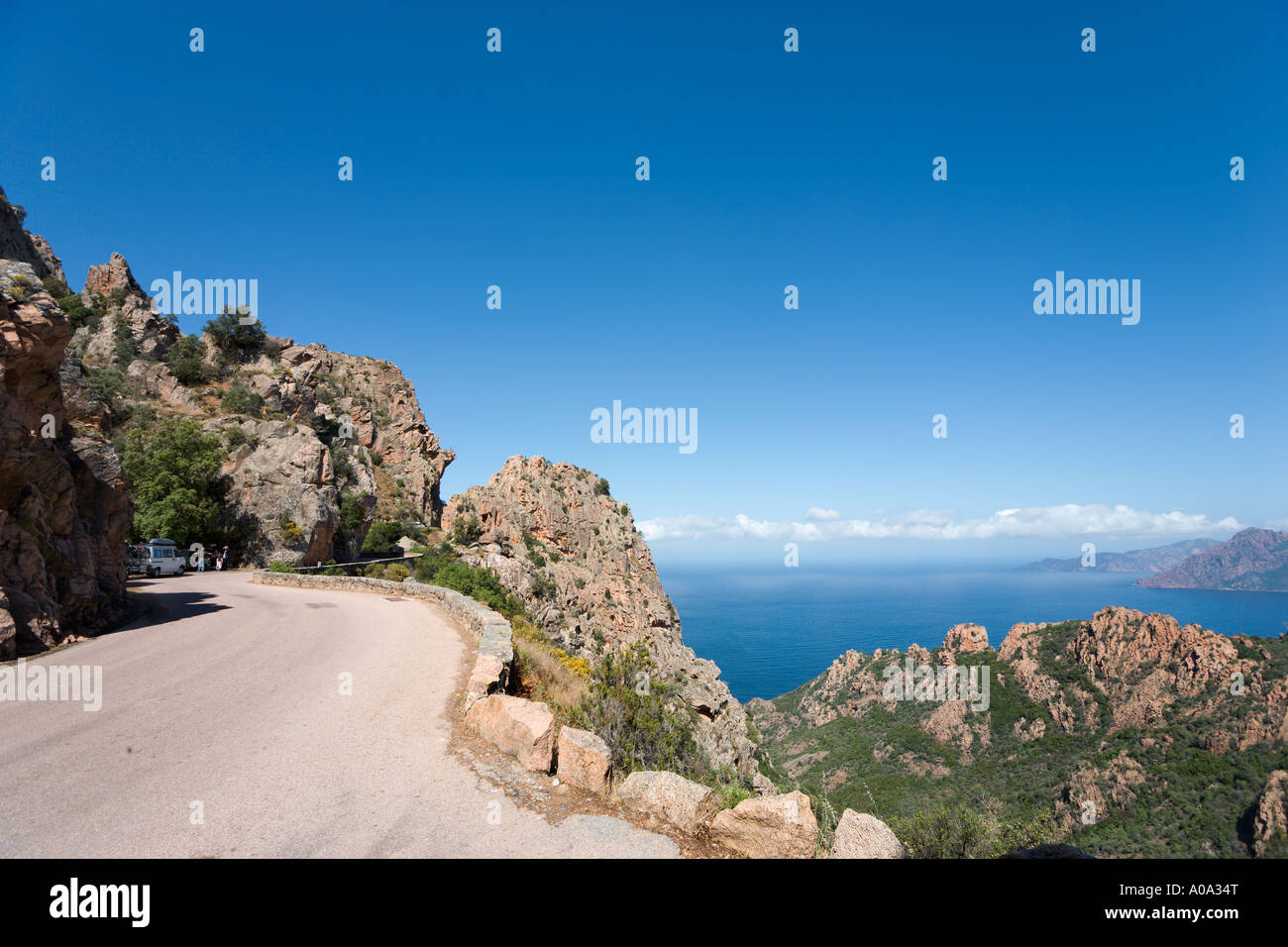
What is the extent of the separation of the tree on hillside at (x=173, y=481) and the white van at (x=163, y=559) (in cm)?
322

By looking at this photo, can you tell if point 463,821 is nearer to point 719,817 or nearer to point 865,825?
point 719,817

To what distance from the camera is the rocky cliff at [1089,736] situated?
24562 millimetres

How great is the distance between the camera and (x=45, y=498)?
1138 centimetres

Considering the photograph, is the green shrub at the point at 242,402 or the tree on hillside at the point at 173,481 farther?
the green shrub at the point at 242,402

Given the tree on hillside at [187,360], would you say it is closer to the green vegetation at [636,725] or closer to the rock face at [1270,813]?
the green vegetation at [636,725]

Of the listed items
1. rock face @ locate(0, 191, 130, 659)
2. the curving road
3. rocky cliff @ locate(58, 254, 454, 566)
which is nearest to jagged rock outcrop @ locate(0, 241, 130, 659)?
rock face @ locate(0, 191, 130, 659)

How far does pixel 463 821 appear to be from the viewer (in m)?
4.92

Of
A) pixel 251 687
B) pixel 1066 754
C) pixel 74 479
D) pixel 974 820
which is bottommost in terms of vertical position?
pixel 1066 754

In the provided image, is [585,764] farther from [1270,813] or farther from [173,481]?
[173,481]

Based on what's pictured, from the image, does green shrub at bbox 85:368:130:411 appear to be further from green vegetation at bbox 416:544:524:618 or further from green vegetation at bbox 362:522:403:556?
green vegetation at bbox 416:544:524:618

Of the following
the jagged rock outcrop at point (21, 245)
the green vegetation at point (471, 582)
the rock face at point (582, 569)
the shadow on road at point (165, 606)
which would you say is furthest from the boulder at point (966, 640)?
the jagged rock outcrop at point (21, 245)
